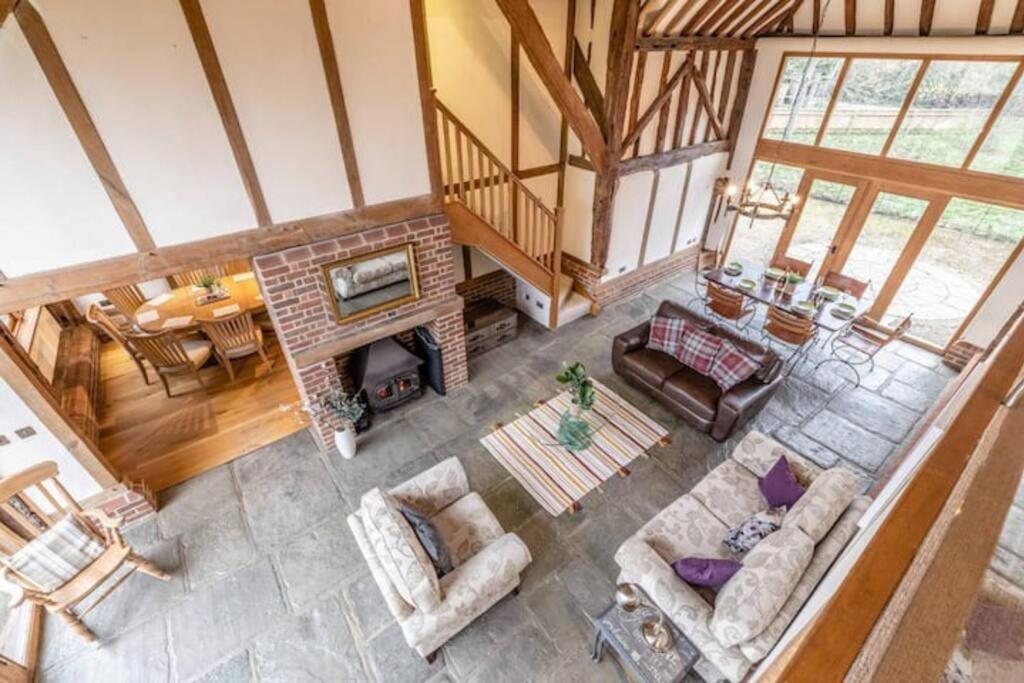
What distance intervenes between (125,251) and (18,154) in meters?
0.73

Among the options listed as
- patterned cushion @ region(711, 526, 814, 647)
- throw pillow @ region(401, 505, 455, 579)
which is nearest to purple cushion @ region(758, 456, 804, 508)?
patterned cushion @ region(711, 526, 814, 647)

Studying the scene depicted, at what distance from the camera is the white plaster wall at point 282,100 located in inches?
114

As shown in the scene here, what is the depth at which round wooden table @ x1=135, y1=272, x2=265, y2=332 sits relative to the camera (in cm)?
527

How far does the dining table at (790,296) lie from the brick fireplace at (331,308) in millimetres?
4118

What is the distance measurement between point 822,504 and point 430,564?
281 cm

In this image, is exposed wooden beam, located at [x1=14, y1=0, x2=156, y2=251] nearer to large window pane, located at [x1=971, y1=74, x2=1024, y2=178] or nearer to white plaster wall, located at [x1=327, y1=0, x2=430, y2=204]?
white plaster wall, located at [x1=327, y1=0, x2=430, y2=204]

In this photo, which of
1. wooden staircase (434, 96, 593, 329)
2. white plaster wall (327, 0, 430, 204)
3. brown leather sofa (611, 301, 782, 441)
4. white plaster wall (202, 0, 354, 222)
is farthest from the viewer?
wooden staircase (434, 96, 593, 329)

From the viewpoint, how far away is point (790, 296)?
19.5 ft

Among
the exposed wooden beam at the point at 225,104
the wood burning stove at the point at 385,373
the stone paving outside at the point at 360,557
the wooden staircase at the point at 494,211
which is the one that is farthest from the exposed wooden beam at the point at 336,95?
the stone paving outside at the point at 360,557

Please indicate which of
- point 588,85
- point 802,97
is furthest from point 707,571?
point 802,97

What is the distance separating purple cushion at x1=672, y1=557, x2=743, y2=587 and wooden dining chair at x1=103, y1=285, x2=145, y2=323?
6.75 meters

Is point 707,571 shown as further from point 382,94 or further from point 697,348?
point 382,94

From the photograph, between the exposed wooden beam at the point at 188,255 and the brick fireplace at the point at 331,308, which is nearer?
the exposed wooden beam at the point at 188,255

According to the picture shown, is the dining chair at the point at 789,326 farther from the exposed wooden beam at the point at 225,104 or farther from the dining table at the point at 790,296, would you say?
the exposed wooden beam at the point at 225,104
